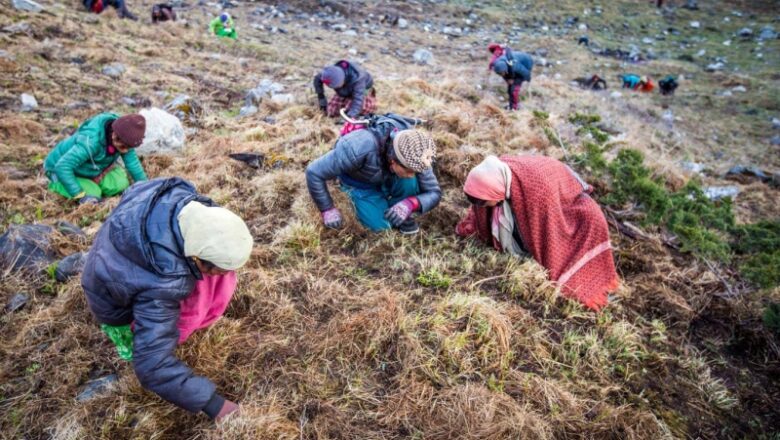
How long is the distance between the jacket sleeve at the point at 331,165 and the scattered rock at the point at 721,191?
456cm

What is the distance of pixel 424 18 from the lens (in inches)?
588

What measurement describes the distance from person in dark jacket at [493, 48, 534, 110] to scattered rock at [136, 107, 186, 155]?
17.1ft

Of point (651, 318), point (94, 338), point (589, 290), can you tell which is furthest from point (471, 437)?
point (94, 338)

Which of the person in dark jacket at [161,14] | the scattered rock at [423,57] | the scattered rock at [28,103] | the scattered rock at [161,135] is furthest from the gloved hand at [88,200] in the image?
the scattered rock at [423,57]

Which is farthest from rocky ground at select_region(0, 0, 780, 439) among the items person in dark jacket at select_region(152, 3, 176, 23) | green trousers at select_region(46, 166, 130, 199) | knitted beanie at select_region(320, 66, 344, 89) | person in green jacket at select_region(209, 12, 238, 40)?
person in dark jacket at select_region(152, 3, 176, 23)

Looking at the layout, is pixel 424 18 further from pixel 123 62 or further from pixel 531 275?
pixel 531 275

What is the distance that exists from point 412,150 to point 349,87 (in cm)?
302

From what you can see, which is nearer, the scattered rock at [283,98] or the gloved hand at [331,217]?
the gloved hand at [331,217]

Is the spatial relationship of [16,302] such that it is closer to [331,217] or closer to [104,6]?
[331,217]

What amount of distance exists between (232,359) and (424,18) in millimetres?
14982

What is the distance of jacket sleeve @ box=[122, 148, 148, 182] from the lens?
375 centimetres

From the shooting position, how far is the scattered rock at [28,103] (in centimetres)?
508

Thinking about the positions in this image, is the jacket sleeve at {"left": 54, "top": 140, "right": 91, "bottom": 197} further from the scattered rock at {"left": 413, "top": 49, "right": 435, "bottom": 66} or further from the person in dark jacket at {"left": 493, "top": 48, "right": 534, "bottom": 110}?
the scattered rock at {"left": 413, "top": 49, "right": 435, "bottom": 66}

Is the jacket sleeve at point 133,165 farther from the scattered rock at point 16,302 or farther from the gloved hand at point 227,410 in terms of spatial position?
the gloved hand at point 227,410
